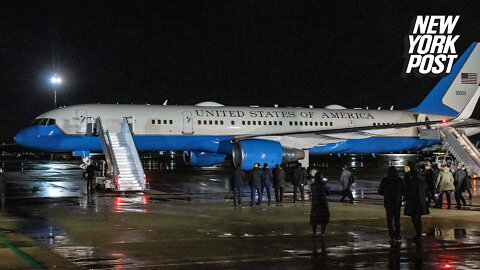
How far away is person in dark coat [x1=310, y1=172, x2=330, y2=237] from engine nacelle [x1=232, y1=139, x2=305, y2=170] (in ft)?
55.1

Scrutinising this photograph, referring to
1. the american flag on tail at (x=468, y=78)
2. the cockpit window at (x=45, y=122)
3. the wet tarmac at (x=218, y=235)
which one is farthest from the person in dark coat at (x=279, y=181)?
the american flag on tail at (x=468, y=78)

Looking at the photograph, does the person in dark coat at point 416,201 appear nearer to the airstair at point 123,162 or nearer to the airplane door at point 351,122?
the airstair at point 123,162

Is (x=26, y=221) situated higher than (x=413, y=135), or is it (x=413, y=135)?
(x=413, y=135)

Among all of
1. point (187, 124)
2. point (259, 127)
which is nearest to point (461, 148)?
point (259, 127)

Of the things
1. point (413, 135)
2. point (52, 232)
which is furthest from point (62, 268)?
point (413, 135)

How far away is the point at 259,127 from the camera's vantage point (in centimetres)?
3747

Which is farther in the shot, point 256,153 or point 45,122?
point 45,122

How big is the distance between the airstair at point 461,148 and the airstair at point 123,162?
18.6 meters

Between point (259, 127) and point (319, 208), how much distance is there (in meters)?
23.6

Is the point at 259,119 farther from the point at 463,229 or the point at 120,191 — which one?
the point at 463,229

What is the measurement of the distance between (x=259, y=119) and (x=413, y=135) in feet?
36.9

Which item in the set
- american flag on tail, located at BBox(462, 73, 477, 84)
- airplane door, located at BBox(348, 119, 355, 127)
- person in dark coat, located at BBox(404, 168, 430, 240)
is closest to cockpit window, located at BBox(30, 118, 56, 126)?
airplane door, located at BBox(348, 119, 355, 127)

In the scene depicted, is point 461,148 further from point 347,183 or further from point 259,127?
point 347,183

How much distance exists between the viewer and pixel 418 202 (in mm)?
13883
